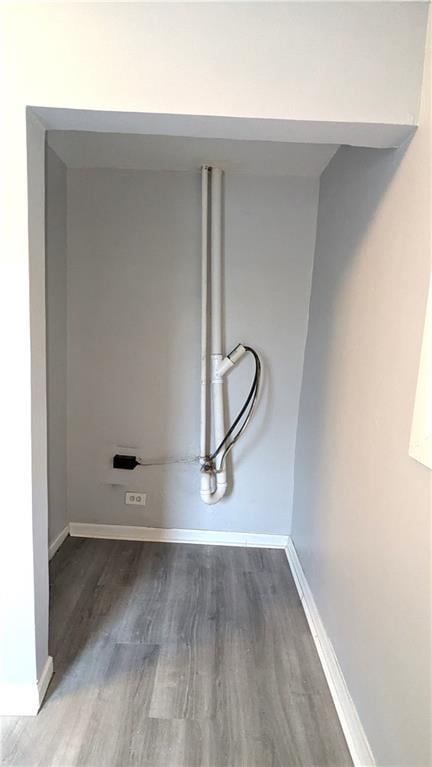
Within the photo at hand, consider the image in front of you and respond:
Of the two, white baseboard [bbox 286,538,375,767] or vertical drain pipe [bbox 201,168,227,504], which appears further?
vertical drain pipe [bbox 201,168,227,504]

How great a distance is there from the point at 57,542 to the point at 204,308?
161cm

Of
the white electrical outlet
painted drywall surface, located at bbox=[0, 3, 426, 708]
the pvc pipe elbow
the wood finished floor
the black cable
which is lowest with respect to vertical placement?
the wood finished floor

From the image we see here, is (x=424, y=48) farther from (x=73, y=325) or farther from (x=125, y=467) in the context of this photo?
(x=125, y=467)

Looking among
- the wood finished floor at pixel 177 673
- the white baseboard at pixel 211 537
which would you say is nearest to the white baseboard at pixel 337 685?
the wood finished floor at pixel 177 673

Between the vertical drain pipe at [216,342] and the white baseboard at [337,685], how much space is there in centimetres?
66

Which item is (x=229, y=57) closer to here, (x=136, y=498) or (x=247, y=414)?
(x=247, y=414)

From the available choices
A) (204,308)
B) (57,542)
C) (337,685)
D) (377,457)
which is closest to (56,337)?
(204,308)

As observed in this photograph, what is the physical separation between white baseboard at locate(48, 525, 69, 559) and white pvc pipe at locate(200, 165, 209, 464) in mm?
963

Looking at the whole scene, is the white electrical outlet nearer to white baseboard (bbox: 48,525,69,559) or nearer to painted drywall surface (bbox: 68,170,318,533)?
painted drywall surface (bbox: 68,170,318,533)

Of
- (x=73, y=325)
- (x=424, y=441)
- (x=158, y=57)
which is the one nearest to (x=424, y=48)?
(x=158, y=57)

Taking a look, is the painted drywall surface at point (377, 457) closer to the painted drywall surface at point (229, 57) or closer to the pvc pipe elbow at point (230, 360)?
the painted drywall surface at point (229, 57)

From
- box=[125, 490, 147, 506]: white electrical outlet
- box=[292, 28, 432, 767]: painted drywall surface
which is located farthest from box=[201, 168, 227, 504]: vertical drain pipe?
box=[292, 28, 432, 767]: painted drywall surface

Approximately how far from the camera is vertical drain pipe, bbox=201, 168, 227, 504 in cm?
258

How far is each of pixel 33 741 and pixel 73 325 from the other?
1.97 metres
